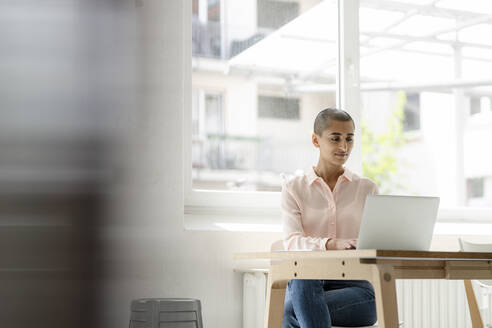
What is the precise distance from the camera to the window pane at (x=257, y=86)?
3271mm

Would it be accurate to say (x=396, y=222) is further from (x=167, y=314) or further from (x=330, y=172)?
(x=167, y=314)

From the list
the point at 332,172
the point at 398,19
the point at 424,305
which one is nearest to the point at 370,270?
the point at 332,172

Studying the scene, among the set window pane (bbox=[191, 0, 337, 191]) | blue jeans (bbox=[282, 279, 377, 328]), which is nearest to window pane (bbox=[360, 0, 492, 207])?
window pane (bbox=[191, 0, 337, 191])

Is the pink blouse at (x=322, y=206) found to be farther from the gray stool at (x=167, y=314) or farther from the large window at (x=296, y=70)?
the large window at (x=296, y=70)

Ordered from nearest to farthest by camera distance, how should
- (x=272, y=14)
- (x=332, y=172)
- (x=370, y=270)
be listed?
(x=370, y=270), (x=332, y=172), (x=272, y=14)

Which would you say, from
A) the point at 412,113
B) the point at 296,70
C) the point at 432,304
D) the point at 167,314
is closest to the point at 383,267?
the point at 167,314

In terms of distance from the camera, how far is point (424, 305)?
3158 millimetres

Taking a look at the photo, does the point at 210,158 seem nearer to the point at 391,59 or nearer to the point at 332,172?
the point at 332,172

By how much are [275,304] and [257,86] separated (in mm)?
1451

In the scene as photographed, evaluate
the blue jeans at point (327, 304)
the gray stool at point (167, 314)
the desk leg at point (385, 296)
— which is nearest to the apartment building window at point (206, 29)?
the gray stool at point (167, 314)

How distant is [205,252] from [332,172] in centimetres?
72

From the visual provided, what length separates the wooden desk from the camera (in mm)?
1727

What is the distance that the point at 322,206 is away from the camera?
97.9 inches

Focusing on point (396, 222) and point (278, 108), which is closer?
point (396, 222)
